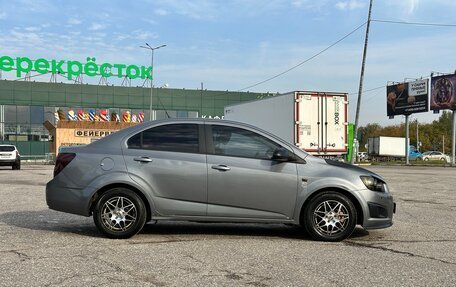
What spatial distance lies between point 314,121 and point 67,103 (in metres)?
52.9

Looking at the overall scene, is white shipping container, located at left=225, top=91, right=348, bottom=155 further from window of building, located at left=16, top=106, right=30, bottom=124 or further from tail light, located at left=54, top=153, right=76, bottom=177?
window of building, located at left=16, top=106, right=30, bottom=124

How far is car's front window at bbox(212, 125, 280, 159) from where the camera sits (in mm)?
6945

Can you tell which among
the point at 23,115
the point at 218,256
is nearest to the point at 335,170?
the point at 218,256

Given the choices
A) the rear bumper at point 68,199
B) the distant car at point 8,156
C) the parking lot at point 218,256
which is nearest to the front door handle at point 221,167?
the parking lot at point 218,256

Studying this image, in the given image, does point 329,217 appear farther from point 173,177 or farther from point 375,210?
point 173,177

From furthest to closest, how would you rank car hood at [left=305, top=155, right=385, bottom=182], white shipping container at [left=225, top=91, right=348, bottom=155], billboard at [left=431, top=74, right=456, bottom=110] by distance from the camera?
billboard at [left=431, top=74, right=456, bottom=110]
white shipping container at [left=225, top=91, right=348, bottom=155]
car hood at [left=305, top=155, right=385, bottom=182]

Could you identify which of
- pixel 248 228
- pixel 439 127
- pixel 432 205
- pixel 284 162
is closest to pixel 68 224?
pixel 248 228

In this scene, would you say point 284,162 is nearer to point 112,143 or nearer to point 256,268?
point 256,268

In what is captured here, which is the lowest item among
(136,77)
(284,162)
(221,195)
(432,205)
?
(432,205)

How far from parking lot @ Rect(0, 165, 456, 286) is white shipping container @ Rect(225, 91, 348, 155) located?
9.58 metres

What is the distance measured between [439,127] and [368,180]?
100444 mm

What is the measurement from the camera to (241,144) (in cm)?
699

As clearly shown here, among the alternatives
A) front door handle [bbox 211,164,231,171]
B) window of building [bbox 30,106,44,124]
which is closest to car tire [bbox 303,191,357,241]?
front door handle [bbox 211,164,231,171]

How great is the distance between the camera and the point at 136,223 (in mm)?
6758
